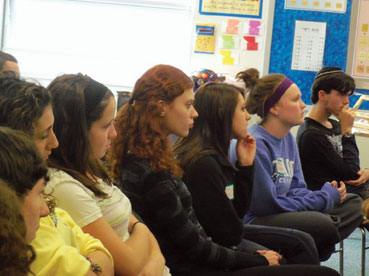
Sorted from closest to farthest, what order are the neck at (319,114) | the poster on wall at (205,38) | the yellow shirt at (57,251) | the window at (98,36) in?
the yellow shirt at (57,251), the neck at (319,114), the poster on wall at (205,38), the window at (98,36)

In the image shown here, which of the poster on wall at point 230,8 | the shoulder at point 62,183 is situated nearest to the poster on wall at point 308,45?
the poster on wall at point 230,8

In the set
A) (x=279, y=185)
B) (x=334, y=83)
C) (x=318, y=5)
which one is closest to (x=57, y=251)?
(x=279, y=185)

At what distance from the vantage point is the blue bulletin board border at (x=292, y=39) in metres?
4.62

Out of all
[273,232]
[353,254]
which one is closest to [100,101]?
[273,232]

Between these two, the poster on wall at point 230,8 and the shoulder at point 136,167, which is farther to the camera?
the poster on wall at point 230,8

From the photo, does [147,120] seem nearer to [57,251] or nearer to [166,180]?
[166,180]

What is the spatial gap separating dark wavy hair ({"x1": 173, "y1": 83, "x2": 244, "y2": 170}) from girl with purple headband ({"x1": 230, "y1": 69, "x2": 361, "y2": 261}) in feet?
0.93

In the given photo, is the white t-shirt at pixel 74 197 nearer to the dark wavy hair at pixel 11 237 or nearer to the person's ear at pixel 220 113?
the dark wavy hair at pixel 11 237

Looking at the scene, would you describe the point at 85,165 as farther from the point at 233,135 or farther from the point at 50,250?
the point at 233,135

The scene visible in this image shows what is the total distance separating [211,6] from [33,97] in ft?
11.7

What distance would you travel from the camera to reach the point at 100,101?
1.50m

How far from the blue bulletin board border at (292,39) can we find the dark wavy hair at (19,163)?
3900mm

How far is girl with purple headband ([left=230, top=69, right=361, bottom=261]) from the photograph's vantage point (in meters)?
2.32

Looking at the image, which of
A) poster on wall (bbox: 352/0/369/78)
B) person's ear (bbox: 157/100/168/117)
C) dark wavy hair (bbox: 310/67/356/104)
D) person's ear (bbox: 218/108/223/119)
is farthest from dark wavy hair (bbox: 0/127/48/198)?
poster on wall (bbox: 352/0/369/78)
